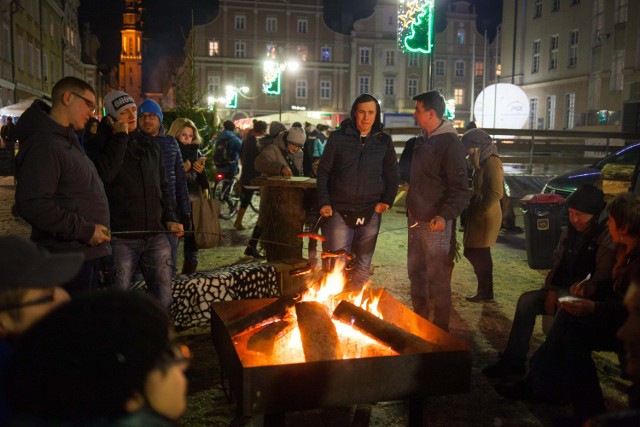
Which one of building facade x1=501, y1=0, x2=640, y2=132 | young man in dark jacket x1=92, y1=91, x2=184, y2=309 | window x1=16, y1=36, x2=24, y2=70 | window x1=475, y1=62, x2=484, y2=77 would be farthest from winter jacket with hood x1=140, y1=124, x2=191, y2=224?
window x1=475, y1=62, x2=484, y2=77

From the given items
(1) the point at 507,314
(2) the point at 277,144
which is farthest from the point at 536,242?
(2) the point at 277,144

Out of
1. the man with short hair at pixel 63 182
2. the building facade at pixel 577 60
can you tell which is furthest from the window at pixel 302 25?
the man with short hair at pixel 63 182

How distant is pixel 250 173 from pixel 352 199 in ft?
18.7

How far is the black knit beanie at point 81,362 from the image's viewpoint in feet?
4.35

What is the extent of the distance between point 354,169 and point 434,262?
1.10 meters

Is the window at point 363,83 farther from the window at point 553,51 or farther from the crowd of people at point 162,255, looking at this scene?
the crowd of people at point 162,255

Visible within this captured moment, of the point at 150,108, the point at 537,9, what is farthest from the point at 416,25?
the point at 537,9

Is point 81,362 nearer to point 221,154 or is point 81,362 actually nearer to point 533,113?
point 221,154

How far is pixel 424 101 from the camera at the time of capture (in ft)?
16.6

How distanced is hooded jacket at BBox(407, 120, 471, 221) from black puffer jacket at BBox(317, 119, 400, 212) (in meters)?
0.31

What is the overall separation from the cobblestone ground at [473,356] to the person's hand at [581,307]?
0.78m

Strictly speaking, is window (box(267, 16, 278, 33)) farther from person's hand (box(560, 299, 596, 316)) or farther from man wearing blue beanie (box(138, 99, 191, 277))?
person's hand (box(560, 299, 596, 316))

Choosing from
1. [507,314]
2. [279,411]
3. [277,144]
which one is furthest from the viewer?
[277,144]

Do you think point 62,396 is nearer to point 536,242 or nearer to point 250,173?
point 536,242
